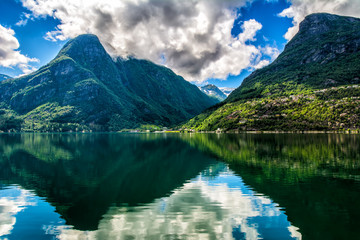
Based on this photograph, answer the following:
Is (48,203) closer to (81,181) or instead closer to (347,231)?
(81,181)

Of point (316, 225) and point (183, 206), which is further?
point (183, 206)

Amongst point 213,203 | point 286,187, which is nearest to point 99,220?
point 213,203

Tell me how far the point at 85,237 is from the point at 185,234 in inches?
291

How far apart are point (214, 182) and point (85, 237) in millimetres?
20146

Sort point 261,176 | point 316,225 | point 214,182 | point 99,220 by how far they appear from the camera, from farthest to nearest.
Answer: point 261,176, point 214,182, point 99,220, point 316,225

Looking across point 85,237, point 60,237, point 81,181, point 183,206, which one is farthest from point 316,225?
point 81,181

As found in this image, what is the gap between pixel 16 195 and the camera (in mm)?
26188

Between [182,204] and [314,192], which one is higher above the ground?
[314,192]

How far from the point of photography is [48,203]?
23.1 m

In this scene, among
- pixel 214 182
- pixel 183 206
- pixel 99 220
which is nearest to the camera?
pixel 99 220

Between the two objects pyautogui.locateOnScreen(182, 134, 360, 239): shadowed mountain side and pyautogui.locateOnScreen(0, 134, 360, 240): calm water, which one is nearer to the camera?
pyautogui.locateOnScreen(0, 134, 360, 240): calm water

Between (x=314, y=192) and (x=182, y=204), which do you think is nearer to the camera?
(x=182, y=204)

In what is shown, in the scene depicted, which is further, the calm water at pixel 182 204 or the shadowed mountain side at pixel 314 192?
the shadowed mountain side at pixel 314 192

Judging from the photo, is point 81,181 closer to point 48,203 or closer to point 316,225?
point 48,203
